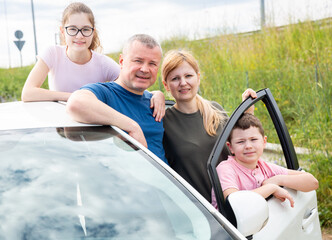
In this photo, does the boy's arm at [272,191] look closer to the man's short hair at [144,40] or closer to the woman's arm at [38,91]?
the man's short hair at [144,40]

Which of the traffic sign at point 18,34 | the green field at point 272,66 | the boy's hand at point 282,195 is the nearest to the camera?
the boy's hand at point 282,195

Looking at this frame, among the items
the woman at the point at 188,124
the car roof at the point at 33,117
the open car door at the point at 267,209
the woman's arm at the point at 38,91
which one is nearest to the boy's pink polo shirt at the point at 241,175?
the open car door at the point at 267,209

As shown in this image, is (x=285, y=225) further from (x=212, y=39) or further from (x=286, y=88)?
(x=212, y=39)

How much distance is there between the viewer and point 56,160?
5.90 ft

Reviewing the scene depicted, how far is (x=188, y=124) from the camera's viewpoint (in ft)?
9.35

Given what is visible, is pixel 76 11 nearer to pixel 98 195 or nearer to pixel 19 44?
pixel 98 195

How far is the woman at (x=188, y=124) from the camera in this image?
2697 millimetres

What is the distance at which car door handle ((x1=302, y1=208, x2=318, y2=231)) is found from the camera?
2262mm

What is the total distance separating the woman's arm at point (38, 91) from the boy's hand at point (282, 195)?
1.49m

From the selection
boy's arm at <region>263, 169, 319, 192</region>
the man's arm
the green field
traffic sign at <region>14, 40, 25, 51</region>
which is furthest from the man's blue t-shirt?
traffic sign at <region>14, 40, 25, 51</region>

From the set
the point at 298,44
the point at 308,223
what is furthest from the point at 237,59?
the point at 308,223

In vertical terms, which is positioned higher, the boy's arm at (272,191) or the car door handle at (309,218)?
the boy's arm at (272,191)

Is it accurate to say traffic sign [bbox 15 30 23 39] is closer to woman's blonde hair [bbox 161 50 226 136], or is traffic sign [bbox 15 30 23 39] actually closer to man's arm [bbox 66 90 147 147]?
woman's blonde hair [bbox 161 50 226 136]

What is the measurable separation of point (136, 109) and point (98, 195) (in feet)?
3.50
